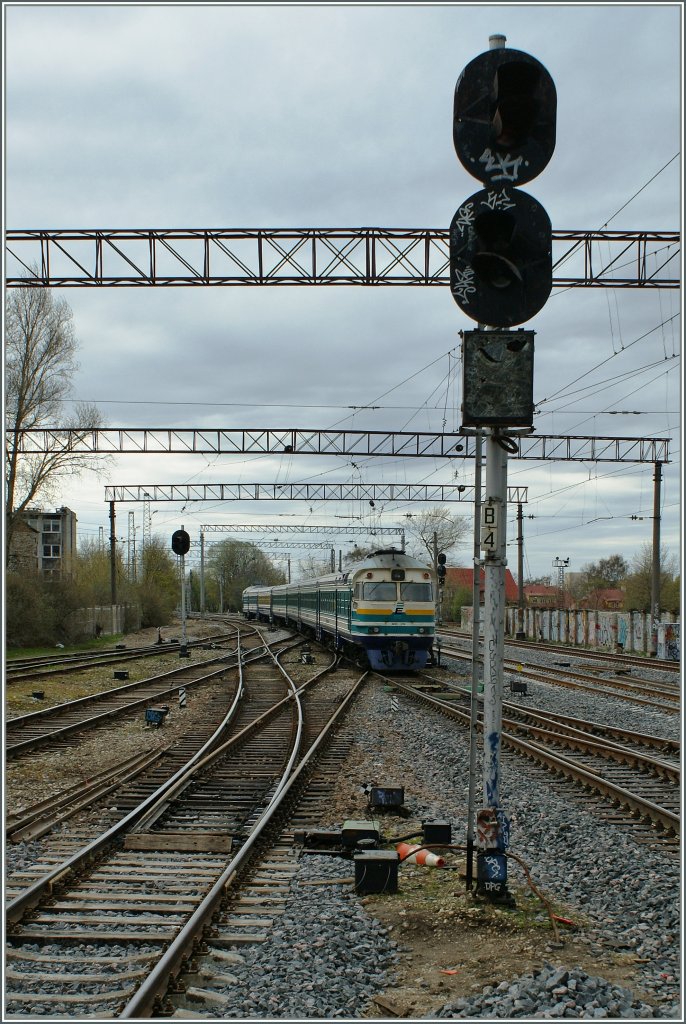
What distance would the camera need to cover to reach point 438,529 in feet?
240

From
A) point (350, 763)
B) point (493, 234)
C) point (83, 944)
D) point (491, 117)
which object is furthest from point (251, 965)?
point (350, 763)

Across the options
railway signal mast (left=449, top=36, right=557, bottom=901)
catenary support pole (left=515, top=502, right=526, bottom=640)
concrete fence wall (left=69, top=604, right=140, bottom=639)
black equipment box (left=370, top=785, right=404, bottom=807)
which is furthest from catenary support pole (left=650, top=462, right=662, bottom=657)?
railway signal mast (left=449, top=36, right=557, bottom=901)

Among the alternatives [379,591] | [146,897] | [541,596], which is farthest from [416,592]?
[541,596]

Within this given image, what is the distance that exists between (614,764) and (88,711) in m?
9.18

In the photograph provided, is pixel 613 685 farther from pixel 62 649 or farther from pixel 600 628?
pixel 62 649

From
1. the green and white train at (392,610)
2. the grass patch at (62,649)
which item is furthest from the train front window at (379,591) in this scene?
the grass patch at (62,649)

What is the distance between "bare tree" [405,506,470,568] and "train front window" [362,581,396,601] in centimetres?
4522

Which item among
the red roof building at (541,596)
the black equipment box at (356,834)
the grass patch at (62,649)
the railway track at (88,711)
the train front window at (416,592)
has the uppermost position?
the train front window at (416,592)

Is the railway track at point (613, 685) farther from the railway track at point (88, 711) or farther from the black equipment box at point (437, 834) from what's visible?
the black equipment box at point (437, 834)

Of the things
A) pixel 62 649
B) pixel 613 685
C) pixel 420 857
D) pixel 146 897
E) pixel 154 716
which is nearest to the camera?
pixel 146 897

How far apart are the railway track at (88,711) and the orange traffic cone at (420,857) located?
6.58m

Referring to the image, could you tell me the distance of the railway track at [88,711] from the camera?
12.4 m

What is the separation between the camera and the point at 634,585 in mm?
53875

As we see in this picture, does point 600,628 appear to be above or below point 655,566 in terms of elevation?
A: below
